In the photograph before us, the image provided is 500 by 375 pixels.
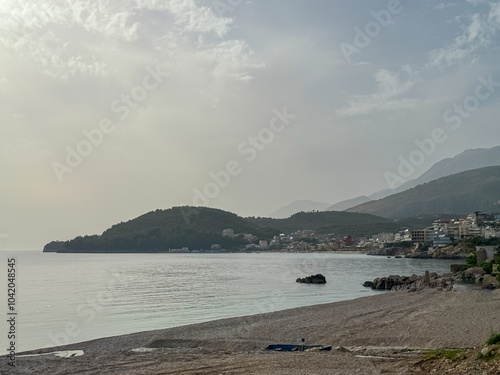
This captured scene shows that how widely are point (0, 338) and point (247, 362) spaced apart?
14.9 m

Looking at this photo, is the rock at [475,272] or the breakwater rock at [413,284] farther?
the rock at [475,272]

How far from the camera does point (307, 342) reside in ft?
58.1

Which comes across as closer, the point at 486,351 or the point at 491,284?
the point at 486,351

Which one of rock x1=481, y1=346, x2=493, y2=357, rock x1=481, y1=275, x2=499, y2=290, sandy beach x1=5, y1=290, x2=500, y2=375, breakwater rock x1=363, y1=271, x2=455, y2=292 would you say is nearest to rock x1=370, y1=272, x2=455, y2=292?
breakwater rock x1=363, y1=271, x2=455, y2=292

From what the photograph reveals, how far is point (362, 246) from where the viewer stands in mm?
181750

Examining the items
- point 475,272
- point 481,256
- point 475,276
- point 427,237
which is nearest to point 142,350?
point 475,276

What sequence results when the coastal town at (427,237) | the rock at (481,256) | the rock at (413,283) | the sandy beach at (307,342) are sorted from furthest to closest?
1. the coastal town at (427,237)
2. the rock at (481,256)
3. the rock at (413,283)
4. the sandy beach at (307,342)

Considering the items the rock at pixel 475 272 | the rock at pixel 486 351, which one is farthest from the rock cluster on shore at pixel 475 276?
the rock at pixel 486 351

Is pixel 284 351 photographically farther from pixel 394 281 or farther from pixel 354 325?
pixel 394 281

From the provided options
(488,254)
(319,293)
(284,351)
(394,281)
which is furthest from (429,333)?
(488,254)

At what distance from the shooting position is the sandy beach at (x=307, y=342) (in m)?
12.5

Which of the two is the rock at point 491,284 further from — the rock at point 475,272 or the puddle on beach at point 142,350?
the puddle on beach at point 142,350

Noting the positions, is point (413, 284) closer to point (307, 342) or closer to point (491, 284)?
point (491, 284)

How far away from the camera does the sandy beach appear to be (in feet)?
41.2
